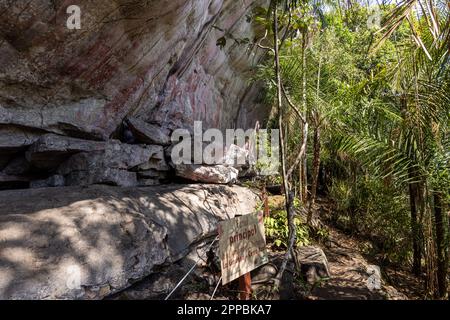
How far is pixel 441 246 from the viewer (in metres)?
3.82

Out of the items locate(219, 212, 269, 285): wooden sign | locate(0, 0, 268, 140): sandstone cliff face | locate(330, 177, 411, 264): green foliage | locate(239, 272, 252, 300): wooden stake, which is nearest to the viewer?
locate(219, 212, 269, 285): wooden sign

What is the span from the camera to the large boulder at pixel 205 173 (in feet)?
17.5

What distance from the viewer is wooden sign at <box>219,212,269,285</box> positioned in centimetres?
265

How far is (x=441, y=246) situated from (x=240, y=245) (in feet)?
8.67

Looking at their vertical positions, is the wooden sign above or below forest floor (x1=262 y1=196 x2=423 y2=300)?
above

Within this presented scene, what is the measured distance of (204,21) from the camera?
5.92 m

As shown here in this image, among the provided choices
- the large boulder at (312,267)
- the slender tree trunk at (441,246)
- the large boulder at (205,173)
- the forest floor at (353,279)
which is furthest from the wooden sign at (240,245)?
the large boulder at (205,173)

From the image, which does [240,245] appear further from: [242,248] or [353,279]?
[353,279]

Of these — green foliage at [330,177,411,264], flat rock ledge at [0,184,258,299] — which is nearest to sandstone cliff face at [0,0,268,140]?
flat rock ledge at [0,184,258,299]

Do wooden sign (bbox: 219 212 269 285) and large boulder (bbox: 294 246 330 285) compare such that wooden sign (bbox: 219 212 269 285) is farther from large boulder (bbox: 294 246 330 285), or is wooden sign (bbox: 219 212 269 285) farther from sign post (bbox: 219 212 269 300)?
large boulder (bbox: 294 246 330 285)

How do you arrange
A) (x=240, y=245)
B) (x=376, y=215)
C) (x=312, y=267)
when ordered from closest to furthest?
(x=240, y=245)
(x=312, y=267)
(x=376, y=215)

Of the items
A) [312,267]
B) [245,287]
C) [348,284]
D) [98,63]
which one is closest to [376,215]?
[348,284]

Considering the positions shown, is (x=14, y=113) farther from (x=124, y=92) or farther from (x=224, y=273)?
(x=224, y=273)
